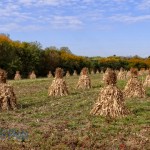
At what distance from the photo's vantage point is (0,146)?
1084 cm

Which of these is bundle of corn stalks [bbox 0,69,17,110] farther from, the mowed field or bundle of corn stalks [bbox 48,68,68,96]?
bundle of corn stalks [bbox 48,68,68,96]

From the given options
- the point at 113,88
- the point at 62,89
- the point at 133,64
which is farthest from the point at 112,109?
the point at 133,64

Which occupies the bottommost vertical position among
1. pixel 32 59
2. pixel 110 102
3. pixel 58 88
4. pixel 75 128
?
pixel 75 128

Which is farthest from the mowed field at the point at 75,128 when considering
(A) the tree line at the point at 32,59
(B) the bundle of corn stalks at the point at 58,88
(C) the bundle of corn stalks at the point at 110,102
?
(A) the tree line at the point at 32,59

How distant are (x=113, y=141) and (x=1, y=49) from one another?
56416 mm

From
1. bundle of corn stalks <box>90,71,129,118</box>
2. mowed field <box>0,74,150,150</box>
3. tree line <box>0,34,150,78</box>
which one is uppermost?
tree line <box>0,34,150,78</box>

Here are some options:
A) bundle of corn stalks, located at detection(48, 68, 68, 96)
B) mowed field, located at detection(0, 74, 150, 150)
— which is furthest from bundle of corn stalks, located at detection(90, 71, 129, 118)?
bundle of corn stalks, located at detection(48, 68, 68, 96)

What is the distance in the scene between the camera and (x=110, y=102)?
15844 millimetres

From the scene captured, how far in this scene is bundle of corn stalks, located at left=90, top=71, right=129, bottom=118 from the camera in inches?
610

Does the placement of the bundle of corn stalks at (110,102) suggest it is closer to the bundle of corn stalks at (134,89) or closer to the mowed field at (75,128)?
the mowed field at (75,128)

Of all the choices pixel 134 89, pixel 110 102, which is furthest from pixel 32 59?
pixel 110 102

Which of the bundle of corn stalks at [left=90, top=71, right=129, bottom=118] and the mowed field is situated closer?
the mowed field

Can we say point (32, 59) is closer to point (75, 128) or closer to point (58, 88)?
point (58, 88)

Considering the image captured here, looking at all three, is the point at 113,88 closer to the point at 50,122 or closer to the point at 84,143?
the point at 50,122
